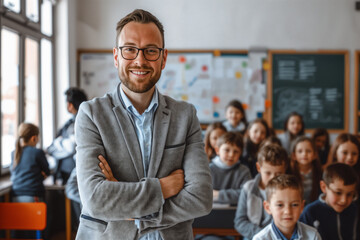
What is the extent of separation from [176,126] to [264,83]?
4248 millimetres

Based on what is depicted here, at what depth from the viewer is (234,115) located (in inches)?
167

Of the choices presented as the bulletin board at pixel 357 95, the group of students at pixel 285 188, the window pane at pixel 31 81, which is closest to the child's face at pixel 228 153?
the group of students at pixel 285 188

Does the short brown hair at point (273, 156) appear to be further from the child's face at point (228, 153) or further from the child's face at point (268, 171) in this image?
the child's face at point (228, 153)

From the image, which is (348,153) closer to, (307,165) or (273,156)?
(307,165)

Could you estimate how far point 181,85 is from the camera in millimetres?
5387

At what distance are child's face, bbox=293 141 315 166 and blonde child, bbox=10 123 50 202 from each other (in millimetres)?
2055

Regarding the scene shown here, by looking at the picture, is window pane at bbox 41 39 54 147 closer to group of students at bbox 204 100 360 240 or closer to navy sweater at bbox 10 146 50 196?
navy sweater at bbox 10 146 50 196

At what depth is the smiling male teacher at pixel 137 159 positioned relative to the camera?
1184 mm

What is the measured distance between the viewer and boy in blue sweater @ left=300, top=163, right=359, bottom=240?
2.28 m

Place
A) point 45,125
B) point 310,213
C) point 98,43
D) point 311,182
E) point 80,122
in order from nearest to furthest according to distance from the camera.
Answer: point 80,122
point 310,213
point 311,182
point 45,125
point 98,43

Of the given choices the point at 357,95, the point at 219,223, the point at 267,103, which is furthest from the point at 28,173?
the point at 357,95

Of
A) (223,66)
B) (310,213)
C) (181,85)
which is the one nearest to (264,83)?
(223,66)

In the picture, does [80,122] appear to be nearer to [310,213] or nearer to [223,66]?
[310,213]

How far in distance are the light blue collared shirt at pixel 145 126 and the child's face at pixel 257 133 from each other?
2.66 metres
